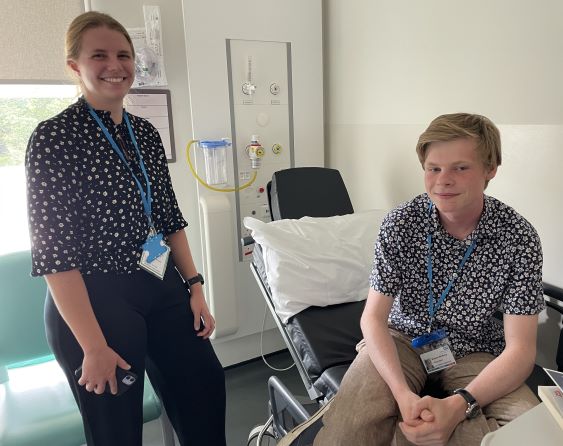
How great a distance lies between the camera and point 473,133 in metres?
1.05

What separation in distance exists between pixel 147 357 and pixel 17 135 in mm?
1338

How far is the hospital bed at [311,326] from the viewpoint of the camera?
50.6 inches

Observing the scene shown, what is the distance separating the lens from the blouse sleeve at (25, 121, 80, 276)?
966mm

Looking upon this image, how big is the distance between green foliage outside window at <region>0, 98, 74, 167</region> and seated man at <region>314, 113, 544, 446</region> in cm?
171

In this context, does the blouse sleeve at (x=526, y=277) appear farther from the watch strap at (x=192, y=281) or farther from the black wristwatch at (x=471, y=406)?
the watch strap at (x=192, y=281)

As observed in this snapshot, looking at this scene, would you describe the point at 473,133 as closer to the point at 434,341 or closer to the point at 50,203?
the point at 434,341

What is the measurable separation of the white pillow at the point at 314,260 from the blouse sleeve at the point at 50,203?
77 centimetres

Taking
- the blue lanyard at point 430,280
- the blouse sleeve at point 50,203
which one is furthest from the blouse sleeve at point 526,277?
the blouse sleeve at point 50,203

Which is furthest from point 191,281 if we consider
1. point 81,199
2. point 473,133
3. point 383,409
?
point 473,133

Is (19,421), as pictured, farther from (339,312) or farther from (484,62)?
(484,62)

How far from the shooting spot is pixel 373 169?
2238 millimetres

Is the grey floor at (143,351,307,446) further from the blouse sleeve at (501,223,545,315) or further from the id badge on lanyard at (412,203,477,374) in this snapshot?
the blouse sleeve at (501,223,545,315)

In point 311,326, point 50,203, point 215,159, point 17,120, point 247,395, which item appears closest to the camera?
point 50,203

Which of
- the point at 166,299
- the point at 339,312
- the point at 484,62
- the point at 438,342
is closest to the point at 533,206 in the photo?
the point at 484,62
